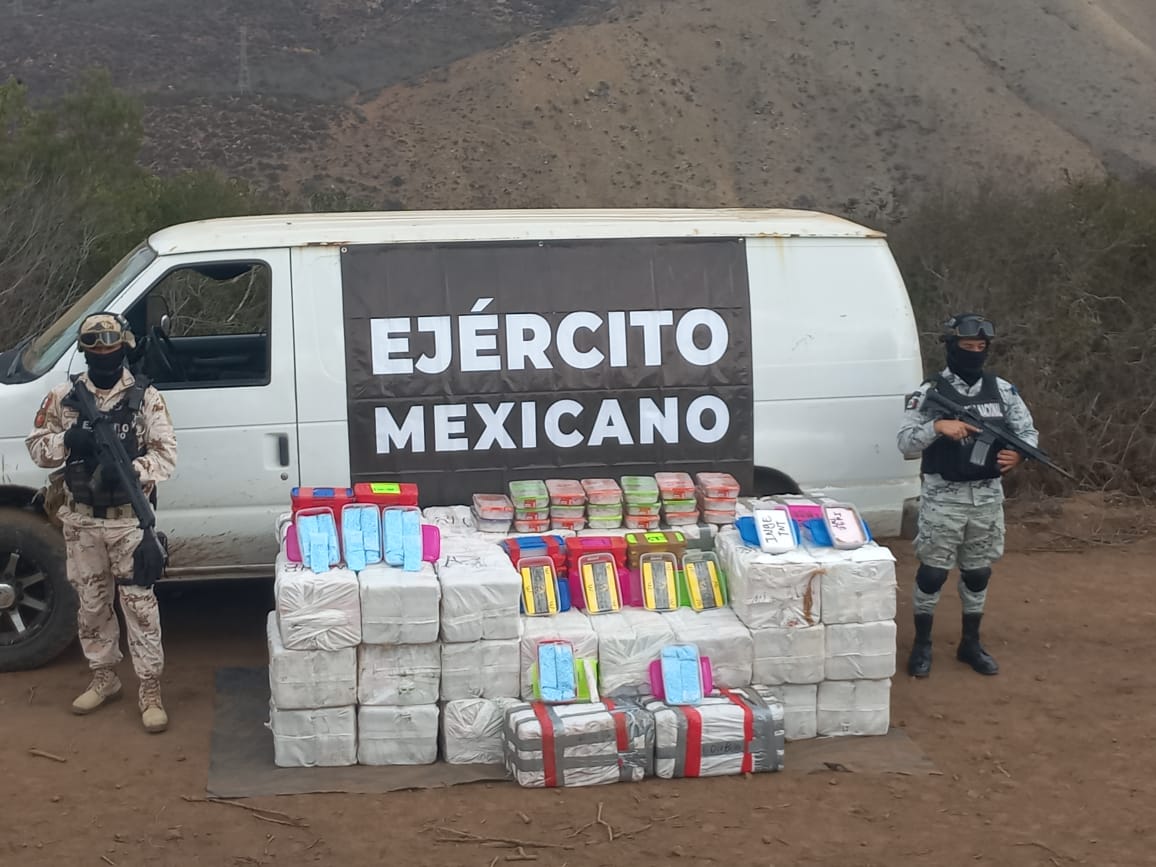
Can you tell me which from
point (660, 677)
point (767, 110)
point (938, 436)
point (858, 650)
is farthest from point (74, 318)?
point (767, 110)

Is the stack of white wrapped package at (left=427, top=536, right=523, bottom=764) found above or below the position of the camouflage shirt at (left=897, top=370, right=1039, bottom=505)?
below

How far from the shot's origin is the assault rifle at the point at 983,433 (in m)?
6.00

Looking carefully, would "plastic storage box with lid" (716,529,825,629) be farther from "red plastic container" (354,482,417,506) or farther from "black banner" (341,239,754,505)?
"red plastic container" (354,482,417,506)

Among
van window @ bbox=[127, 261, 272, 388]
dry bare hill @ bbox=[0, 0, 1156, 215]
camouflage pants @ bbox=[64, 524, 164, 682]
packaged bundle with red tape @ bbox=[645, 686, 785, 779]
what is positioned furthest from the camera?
dry bare hill @ bbox=[0, 0, 1156, 215]

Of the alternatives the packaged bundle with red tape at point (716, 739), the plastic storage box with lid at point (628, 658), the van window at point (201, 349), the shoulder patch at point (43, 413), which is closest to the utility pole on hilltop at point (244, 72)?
the van window at point (201, 349)

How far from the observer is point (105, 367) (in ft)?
17.6

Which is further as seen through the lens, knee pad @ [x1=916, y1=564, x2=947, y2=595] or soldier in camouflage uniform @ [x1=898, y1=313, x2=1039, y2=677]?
knee pad @ [x1=916, y1=564, x2=947, y2=595]

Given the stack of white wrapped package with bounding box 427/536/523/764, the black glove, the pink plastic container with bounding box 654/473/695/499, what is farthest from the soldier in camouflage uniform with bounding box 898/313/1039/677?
the black glove

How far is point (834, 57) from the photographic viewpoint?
169 feet

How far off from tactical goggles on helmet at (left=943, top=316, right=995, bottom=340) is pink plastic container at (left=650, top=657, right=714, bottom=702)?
213 centimetres

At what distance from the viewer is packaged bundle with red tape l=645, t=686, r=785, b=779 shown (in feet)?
16.6

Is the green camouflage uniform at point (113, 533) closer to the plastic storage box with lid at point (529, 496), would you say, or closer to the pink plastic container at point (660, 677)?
the plastic storage box with lid at point (529, 496)

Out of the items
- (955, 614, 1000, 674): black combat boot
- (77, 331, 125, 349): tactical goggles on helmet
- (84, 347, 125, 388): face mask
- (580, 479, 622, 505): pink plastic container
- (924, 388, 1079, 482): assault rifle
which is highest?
(77, 331, 125, 349): tactical goggles on helmet

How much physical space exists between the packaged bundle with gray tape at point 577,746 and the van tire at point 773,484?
5.99ft
